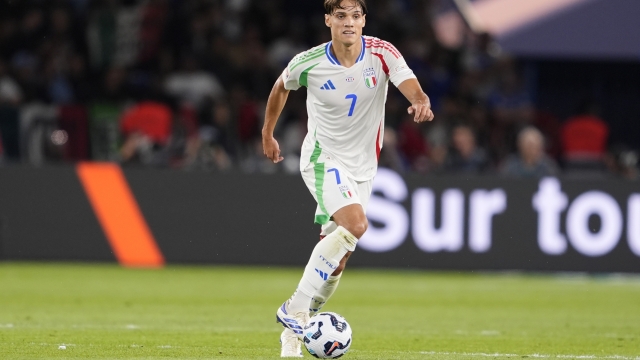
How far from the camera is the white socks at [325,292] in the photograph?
7.70m

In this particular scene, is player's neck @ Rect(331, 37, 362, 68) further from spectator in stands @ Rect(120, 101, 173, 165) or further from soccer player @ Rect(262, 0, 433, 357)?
spectator in stands @ Rect(120, 101, 173, 165)

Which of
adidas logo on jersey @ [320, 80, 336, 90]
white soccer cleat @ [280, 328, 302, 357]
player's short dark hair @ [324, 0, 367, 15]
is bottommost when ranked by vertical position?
white soccer cleat @ [280, 328, 302, 357]

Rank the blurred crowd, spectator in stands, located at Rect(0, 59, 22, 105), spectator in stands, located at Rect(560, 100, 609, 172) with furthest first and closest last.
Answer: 1. spectator in stands, located at Rect(0, 59, 22, 105)
2. spectator in stands, located at Rect(560, 100, 609, 172)
3. the blurred crowd

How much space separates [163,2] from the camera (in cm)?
1914

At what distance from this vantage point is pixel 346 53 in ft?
24.3

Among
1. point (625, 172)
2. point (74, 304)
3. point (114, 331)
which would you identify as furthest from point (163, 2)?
point (114, 331)

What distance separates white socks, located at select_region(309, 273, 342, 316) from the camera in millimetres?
7699

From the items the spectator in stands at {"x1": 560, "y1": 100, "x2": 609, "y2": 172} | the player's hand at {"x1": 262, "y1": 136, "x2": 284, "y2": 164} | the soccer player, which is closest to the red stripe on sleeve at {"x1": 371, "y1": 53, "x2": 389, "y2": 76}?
the soccer player

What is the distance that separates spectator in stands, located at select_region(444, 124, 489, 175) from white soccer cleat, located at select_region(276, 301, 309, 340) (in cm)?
846

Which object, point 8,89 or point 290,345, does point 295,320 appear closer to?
point 290,345

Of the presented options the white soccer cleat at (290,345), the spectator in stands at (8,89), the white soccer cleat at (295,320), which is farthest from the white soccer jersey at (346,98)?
the spectator in stands at (8,89)

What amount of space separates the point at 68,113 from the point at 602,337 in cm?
890

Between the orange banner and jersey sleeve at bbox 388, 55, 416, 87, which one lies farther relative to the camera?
the orange banner

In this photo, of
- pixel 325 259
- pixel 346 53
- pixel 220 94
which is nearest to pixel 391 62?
pixel 346 53
